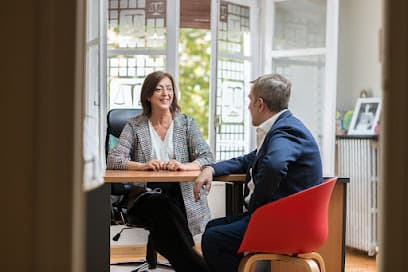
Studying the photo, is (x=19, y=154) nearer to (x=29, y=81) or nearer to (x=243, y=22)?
(x=29, y=81)

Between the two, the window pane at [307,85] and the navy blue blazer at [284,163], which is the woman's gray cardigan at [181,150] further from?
the window pane at [307,85]

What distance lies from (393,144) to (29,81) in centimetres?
52

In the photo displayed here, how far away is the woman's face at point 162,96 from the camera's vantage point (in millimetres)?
3229

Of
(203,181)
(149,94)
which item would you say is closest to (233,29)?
(149,94)

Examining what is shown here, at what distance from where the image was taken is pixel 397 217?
2.67 ft

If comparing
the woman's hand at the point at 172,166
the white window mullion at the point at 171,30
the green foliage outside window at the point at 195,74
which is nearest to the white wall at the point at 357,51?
the white window mullion at the point at 171,30

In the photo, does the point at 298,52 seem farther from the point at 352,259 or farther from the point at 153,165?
the point at 153,165

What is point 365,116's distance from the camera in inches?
187

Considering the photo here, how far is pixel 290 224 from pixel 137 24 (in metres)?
3.04

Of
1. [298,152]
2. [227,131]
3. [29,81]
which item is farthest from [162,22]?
[29,81]

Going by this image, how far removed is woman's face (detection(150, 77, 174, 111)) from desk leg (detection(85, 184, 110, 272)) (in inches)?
35.7

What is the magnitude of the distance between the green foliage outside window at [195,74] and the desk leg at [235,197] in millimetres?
6214

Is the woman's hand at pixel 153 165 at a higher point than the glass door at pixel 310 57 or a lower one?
lower

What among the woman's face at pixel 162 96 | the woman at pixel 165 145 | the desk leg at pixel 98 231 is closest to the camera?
the desk leg at pixel 98 231
